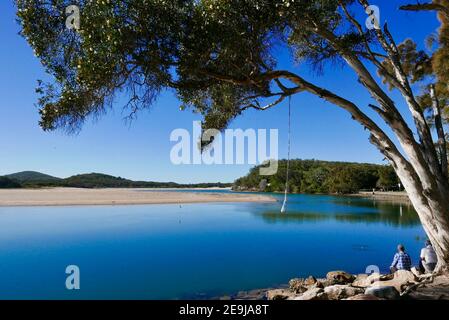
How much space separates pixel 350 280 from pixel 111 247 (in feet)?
39.7

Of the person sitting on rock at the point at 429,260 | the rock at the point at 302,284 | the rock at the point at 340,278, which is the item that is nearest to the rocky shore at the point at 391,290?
the person sitting on rock at the point at 429,260

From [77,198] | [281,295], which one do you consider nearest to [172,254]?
[281,295]

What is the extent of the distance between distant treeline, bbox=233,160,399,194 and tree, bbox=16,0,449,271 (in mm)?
78985

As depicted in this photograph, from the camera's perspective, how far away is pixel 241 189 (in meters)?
141

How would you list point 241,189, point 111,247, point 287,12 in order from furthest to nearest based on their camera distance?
point 241,189 → point 111,247 → point 287,12

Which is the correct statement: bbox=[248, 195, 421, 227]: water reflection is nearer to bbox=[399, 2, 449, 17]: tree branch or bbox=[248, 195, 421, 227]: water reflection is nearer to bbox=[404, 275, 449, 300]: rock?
bbox=[404, 275, 449, 300]: rock

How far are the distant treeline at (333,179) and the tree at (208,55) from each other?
7898 centimetres

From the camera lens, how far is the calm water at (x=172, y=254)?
1150 cm

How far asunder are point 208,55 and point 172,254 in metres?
12.7

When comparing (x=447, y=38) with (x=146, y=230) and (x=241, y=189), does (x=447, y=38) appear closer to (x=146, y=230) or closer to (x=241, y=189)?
(x=146, y=230)
